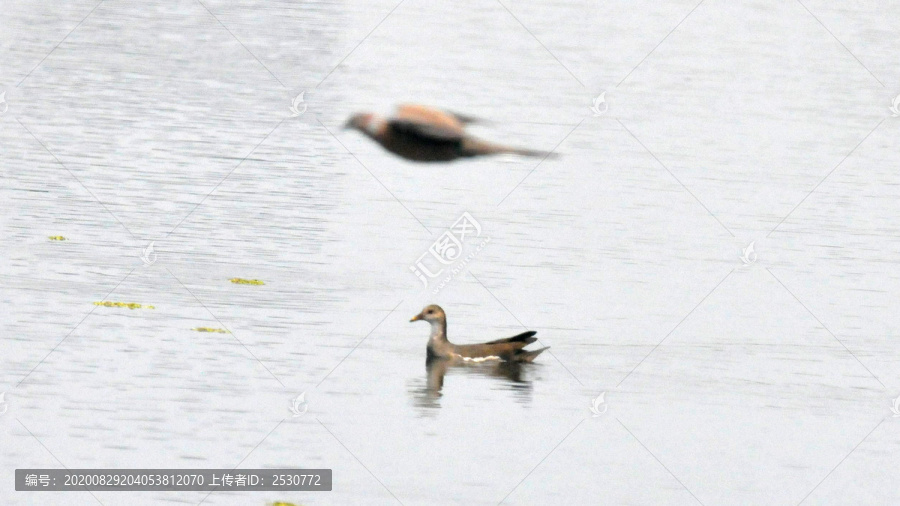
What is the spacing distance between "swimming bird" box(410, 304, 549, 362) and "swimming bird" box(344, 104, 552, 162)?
351 inches

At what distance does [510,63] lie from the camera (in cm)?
3484

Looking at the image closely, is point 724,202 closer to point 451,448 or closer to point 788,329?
point 788,329

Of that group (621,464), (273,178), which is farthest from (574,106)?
(621,464)

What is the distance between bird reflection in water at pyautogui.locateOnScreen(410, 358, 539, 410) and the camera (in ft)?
46.3

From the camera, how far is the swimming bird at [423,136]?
966 inches
